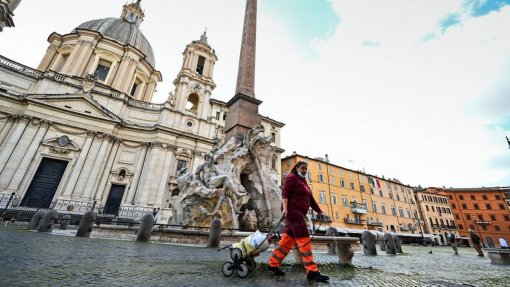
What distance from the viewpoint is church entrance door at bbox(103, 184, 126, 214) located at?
22.6 metres

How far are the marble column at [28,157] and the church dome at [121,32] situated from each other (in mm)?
15728

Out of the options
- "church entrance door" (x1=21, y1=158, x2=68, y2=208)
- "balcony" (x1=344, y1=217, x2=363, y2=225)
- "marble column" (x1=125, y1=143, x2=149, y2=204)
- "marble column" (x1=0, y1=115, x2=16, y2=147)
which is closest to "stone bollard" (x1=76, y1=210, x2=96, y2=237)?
"marble column" (x1=125, y1=143, x2=149, y2=204)

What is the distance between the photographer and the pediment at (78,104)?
72.5 feet

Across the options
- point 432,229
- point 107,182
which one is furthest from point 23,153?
point 432,229

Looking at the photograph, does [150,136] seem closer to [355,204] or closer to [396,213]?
[355,204]

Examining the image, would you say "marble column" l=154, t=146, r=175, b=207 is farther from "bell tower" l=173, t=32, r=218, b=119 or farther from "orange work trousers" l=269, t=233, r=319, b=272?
"orange work trousers" l=269, t=233, r=319, b=272

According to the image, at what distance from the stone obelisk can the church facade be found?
499 cm

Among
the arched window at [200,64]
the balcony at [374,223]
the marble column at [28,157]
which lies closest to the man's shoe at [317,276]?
the marble column at [28,157]

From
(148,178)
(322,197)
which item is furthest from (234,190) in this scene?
(322,197)

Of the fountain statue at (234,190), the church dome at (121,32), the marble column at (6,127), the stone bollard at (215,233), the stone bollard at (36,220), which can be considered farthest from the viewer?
the church dome at (121,32)

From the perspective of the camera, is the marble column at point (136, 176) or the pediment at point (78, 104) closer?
the pediment at point (78, 104)

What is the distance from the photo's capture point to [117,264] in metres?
3.29

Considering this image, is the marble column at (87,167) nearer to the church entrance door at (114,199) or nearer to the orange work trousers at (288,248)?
the church entrance door at (114,199)

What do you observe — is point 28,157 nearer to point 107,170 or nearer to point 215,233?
point 107,170
